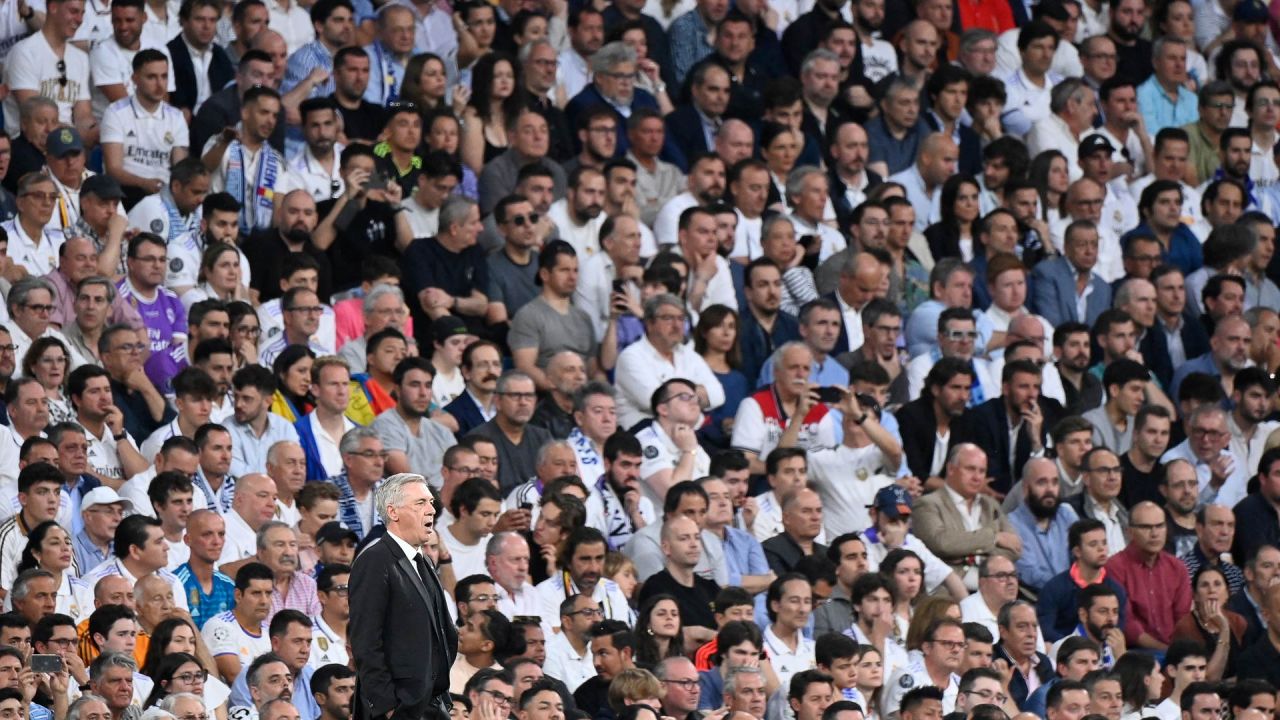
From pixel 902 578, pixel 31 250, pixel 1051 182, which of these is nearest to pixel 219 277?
pixel 31 250

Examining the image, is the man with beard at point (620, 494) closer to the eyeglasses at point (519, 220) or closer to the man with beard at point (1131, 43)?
the eyeglasses at point (519, 220)

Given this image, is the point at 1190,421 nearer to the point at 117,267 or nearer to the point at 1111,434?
the point at 1111,434

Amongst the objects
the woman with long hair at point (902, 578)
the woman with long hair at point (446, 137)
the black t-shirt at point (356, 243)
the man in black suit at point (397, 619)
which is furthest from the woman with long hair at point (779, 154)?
the man in black suit at point (397, 619)

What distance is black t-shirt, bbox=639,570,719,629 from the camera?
37.7 ft

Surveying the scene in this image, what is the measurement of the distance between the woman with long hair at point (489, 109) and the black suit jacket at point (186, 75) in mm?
1393

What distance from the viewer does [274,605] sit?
35.3 ft

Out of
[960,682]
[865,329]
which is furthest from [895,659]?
[865,329]

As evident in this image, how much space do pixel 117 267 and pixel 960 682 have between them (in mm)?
4587

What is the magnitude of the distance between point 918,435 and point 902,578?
4.96 feet

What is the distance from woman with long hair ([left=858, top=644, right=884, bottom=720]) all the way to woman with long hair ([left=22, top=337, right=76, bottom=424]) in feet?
12.3

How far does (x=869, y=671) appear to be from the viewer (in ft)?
37.3

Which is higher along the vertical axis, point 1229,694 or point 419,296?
point 419,296

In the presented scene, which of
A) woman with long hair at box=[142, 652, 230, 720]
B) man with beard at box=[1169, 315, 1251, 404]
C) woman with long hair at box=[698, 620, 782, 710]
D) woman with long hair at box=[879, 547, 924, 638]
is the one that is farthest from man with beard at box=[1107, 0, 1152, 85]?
woman with long hair at box=[142, 652, 230, 720]

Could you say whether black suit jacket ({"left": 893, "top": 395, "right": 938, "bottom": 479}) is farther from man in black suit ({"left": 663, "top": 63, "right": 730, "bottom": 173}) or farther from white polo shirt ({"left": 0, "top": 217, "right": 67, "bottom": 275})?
white polo shirt ({"left": 0, "top": 217, "right": 67, "bottom": 275})
